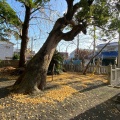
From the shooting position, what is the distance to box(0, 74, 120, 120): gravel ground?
5.84 m

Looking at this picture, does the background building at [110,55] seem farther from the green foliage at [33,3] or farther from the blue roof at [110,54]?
the green foliage at [33,3]

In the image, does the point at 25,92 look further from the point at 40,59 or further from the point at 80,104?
the point at 80,104

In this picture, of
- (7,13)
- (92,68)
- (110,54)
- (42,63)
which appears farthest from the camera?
(110,54)

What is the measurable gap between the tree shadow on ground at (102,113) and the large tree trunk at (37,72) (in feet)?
8.44

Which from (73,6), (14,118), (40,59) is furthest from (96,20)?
(14,118)

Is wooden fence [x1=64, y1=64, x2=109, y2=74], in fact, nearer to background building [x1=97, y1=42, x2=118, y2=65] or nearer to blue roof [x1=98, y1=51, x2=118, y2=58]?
background building [x1=97, y1=42, x2=118, y2=65]

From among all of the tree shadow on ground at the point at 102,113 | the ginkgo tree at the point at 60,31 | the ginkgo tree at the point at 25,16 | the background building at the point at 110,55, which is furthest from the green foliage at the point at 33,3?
the background building at the point at 110,55

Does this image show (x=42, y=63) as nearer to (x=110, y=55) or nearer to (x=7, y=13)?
(x=7, y=13)

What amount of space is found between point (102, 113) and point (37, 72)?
3263 mm

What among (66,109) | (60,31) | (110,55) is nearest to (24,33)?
(60,31)

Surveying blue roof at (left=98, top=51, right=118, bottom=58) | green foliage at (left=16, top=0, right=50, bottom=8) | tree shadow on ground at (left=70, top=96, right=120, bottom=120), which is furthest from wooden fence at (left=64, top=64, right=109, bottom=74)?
blue roof at (left=98, top=51, right=118, bottom=58)

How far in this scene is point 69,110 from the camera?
662cm

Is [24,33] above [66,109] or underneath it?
above

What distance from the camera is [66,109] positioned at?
6.66 meters
